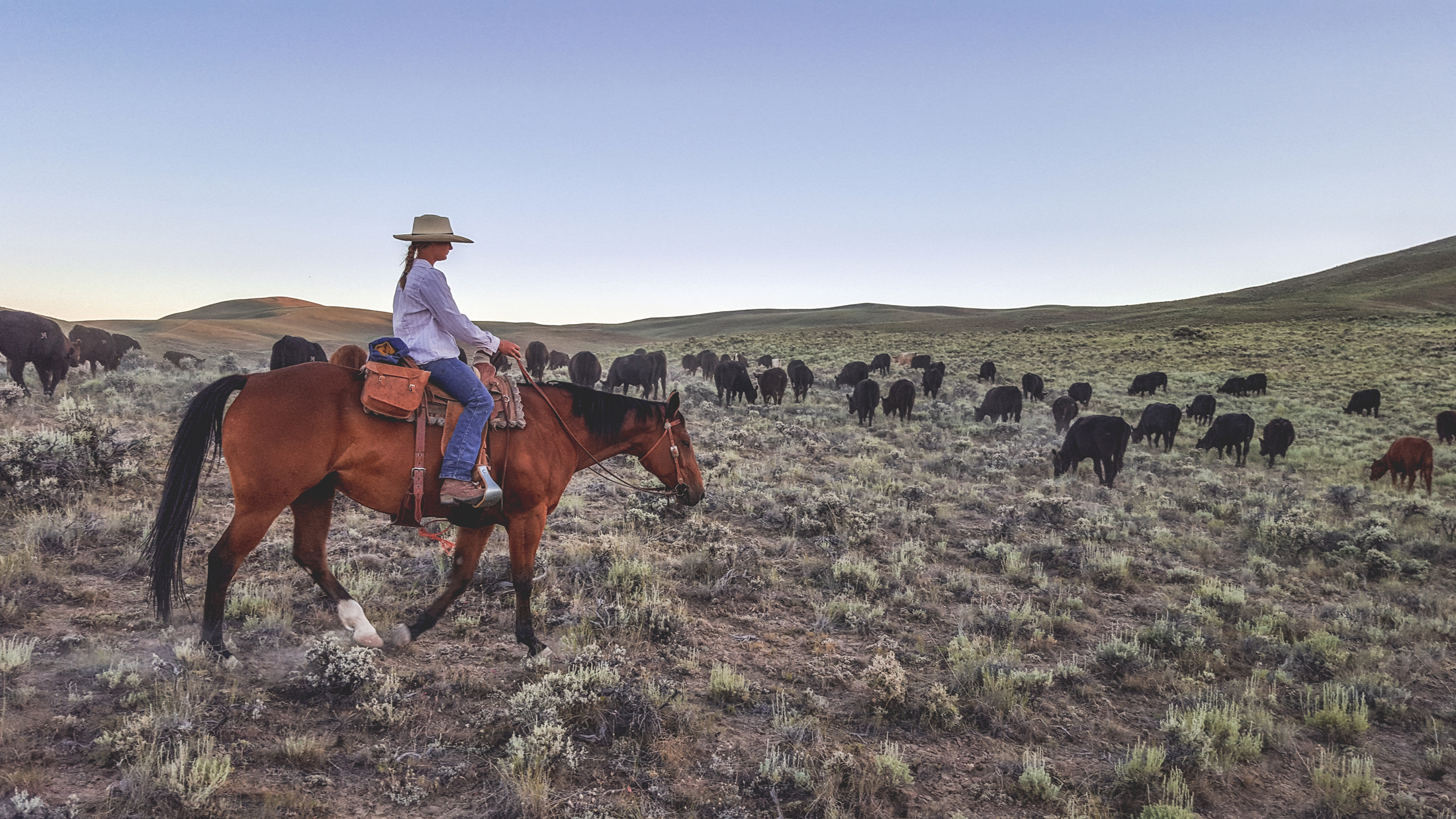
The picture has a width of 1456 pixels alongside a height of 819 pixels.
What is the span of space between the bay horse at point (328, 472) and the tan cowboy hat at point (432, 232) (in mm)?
1091

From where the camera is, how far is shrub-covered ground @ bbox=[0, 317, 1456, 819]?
3875 millimetres

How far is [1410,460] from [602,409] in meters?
17.8

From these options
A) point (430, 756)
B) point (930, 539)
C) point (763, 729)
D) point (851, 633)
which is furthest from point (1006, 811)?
point (930, 539)

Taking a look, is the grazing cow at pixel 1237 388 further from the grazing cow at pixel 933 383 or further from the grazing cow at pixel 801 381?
the grazing cow at pixel 801 381

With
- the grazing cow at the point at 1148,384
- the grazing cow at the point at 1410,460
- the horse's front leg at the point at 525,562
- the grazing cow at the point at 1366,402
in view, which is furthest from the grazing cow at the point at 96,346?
the grazing cow at the point at 1366,402

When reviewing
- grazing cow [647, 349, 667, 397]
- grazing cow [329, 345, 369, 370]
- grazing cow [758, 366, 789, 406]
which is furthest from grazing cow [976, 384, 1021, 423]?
grazing cow [329, 345, 369, 370]

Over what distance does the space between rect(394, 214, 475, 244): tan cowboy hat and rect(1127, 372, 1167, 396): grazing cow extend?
122 feet

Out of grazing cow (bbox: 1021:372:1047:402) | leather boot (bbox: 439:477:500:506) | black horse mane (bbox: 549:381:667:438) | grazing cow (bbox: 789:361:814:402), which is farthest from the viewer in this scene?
grazing cow (bbox: 1021:372:1047:402)

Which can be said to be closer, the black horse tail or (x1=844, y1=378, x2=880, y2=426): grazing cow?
the black horse tail

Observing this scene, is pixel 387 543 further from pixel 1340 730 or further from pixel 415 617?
pixel 1340 730

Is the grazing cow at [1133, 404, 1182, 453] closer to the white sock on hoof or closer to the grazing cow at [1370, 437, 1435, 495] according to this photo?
the grazing cow at [1370, 437, 1435, 495]

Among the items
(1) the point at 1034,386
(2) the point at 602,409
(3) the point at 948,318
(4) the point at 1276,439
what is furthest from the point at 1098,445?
(3) the point at 948,318

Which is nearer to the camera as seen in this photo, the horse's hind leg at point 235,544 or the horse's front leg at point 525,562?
the horse's hind leg at point 235,544

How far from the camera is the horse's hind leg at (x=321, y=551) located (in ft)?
16.5
